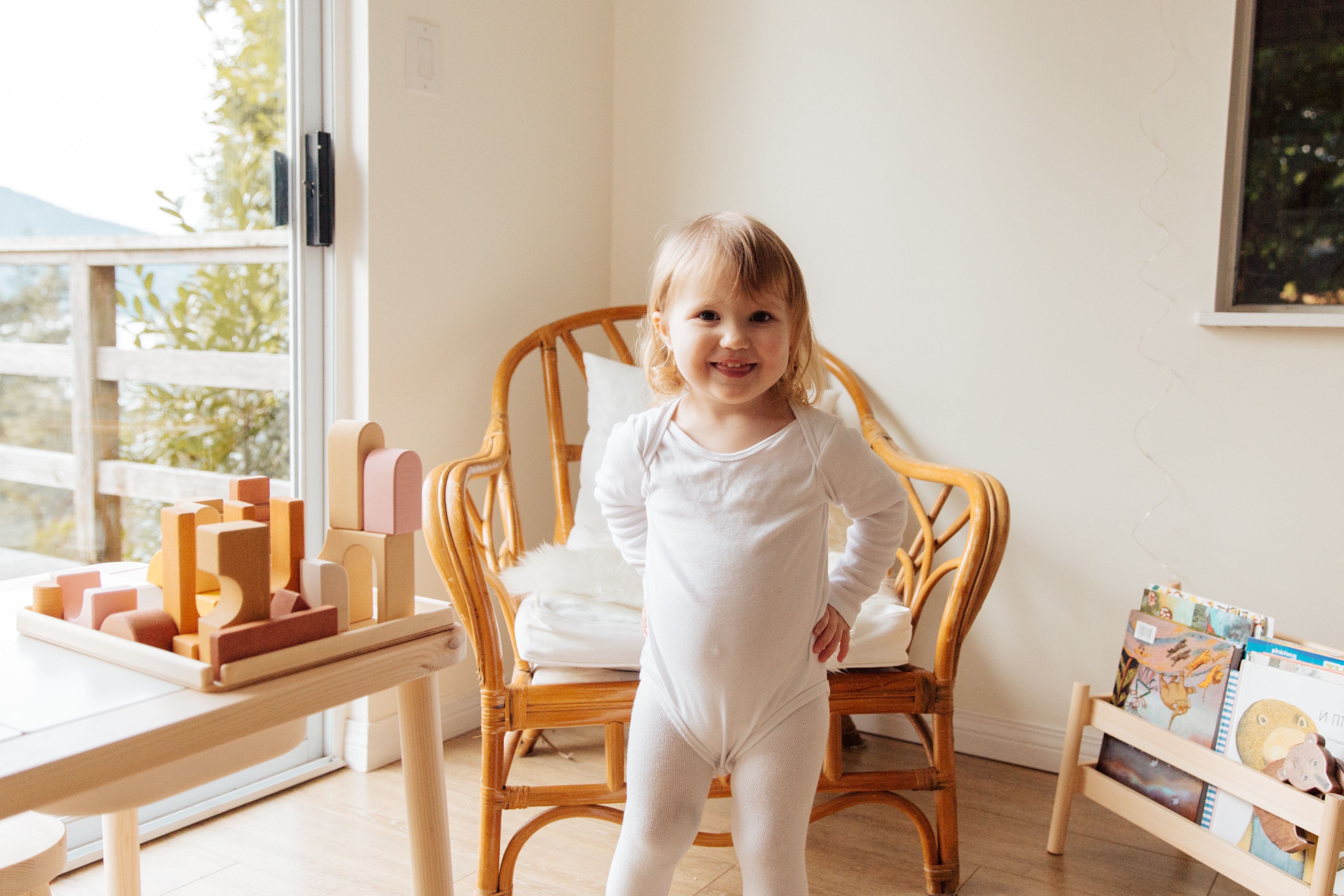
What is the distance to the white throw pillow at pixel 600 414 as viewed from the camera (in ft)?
6.27

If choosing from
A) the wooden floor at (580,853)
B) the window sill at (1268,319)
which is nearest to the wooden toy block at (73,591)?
the wooden floor at (580,853)

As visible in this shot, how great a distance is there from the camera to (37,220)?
1.45 meters

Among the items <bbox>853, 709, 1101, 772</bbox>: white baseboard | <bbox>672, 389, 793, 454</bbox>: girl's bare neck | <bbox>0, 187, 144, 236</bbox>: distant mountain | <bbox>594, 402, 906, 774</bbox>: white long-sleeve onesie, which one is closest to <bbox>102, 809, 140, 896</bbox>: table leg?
<bbox>594, 402, 906, 774</bbox>: white long-sleeve onesie

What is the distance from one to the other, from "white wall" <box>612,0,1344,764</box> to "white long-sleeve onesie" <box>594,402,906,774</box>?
3.02 feet

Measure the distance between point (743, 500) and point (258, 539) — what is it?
0.54m

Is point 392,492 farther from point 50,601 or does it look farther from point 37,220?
point 37,220

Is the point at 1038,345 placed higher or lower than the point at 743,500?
higher

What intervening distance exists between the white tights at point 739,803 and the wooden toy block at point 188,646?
545 millimetres

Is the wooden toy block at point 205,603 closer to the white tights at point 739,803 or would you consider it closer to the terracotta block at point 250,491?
the terracotta block at point 250,491

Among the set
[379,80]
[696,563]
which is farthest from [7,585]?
[379,80]

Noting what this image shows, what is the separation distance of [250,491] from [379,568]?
0.51 feet

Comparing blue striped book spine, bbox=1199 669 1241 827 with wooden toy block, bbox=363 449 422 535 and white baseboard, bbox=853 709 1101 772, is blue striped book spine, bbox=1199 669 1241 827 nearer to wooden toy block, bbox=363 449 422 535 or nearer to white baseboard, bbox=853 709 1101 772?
white baseboard, bbox=853 709 1101 772

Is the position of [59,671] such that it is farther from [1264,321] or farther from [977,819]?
[1264,321]

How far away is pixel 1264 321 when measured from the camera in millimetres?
1706
